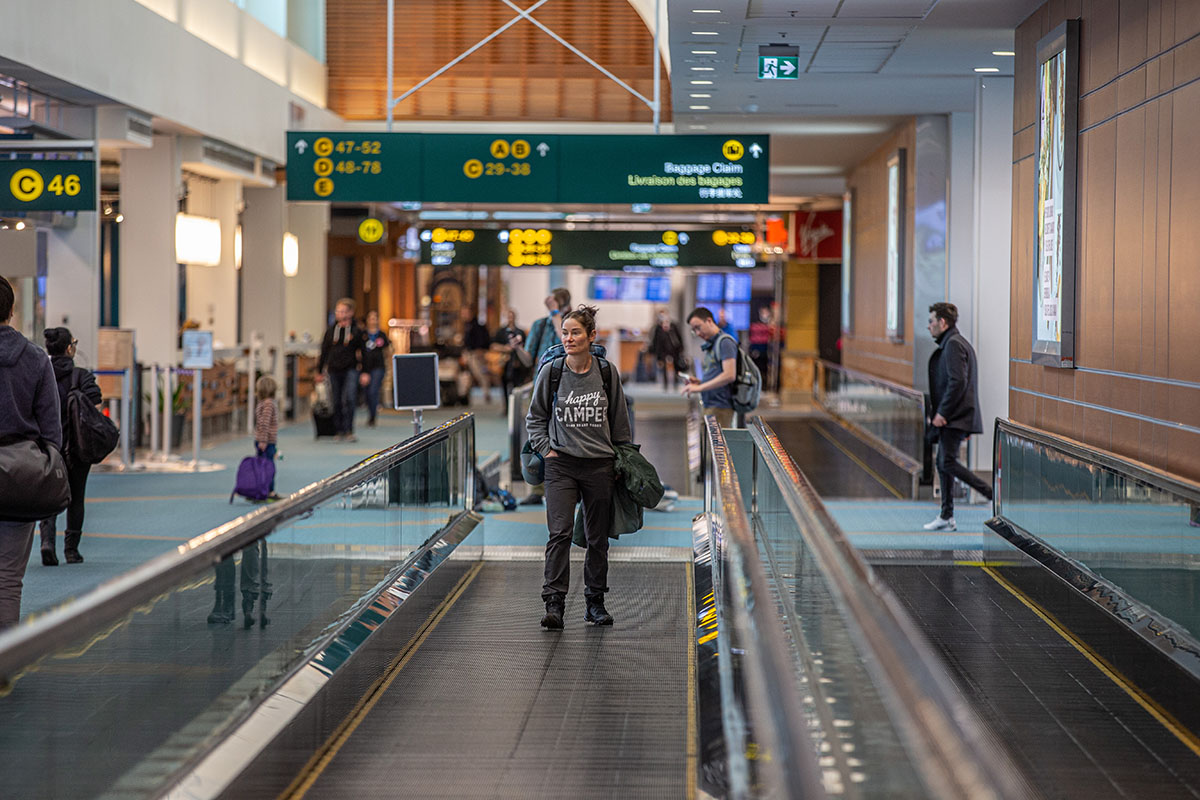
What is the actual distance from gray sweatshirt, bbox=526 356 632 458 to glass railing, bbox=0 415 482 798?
158cm

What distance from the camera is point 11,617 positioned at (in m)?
5.60

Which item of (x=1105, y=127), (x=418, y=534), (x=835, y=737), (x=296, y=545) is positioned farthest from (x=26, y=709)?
(x=1105, y=127)

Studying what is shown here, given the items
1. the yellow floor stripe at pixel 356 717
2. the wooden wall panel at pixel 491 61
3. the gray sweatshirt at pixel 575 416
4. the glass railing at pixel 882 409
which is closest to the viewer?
the yellow floor stripe at pixel 356 717

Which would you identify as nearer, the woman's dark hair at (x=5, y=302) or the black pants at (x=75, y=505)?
the woman's dark hair at (x=5, y=302)

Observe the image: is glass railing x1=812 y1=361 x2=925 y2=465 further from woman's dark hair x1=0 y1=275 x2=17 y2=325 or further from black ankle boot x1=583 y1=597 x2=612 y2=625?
woman's dark hair x1=0 y1=275 x2=17 y2=325

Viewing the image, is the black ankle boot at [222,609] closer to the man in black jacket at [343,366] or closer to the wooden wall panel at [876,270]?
the wooden wall panel at [876,270]

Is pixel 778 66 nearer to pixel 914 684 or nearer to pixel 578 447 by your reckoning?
pixel 578 447

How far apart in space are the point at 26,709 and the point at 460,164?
11.3 metres

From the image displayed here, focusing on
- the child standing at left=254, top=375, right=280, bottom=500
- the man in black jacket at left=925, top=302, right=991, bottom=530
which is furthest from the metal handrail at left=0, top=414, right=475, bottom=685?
the child standing at left=254, top=375, right=280, bottom=500

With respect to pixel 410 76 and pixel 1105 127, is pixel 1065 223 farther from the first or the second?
pixel 410 76

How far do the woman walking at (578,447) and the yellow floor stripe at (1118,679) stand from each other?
237cm

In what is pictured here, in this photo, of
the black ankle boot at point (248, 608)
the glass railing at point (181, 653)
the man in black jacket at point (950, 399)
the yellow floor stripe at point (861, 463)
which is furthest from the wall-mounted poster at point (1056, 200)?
the black ankle boot at point (248, 608)

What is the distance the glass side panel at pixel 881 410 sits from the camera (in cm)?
1294

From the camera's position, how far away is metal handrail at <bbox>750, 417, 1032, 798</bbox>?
208 centimetres
